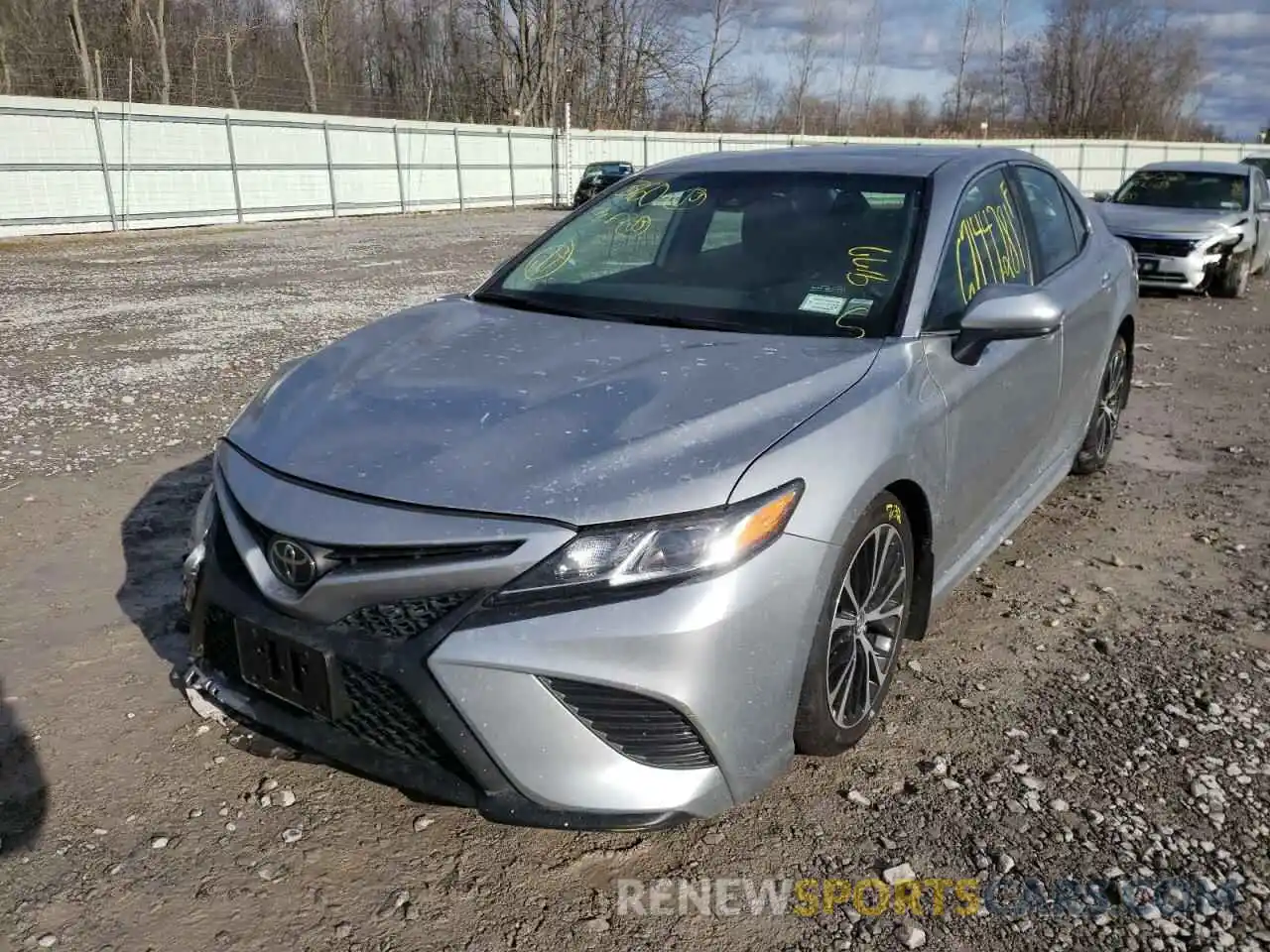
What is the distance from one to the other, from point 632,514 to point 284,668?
0.85 metres

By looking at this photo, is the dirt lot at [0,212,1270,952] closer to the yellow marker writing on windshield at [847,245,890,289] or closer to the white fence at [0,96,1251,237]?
the yellow marker writing on windshield at [847,245,890,289]

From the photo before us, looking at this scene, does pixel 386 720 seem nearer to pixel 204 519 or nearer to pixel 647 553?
pixel 647 553

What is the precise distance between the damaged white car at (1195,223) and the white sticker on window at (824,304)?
938 cm

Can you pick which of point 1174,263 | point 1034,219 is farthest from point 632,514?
point 1174,263

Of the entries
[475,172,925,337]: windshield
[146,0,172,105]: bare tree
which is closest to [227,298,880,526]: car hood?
[475,172,925,337]: windshield

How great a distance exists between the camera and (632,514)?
2.10 meters

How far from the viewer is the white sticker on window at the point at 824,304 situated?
302 centimetres

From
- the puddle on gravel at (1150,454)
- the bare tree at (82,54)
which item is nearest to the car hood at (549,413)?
the puddle on gravel at (1150,454)

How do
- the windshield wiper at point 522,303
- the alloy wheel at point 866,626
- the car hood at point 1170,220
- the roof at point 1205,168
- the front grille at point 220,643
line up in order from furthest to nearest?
the roof at point 1205,168 → the car hood at point 1170,220 → the windshield wiper at point 522,303 → the alloy wheel at point 866,626 → the front grille at point 220,643

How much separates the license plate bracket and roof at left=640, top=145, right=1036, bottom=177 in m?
2.43

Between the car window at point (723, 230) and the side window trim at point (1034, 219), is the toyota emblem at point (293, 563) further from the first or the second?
the side window trim at point (1034, 219)

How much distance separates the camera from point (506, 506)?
2.10 m

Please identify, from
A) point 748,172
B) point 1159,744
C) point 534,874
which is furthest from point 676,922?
point 748,172

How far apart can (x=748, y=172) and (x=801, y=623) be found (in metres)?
2.04
